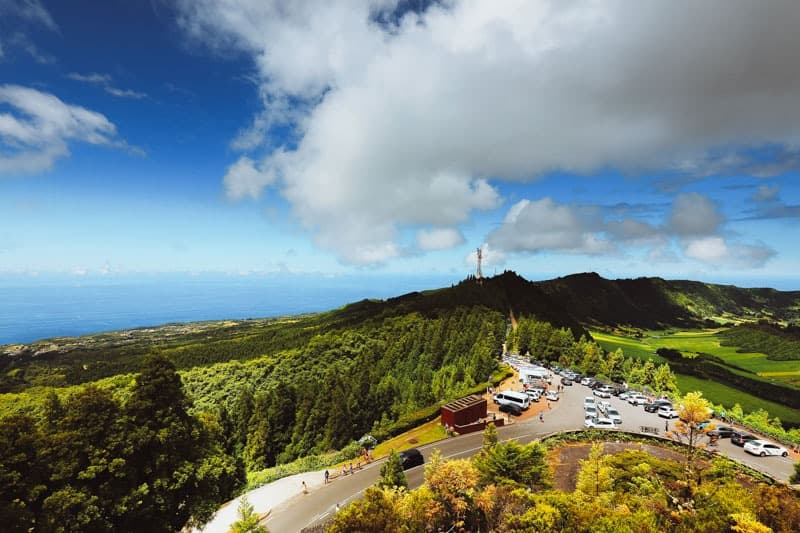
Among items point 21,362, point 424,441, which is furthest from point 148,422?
point 21,362

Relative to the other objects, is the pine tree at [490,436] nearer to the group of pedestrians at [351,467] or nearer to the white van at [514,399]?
the group of pedestrians at [351,467]

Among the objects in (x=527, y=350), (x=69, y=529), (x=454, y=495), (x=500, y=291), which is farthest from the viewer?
(x=500, y=291)

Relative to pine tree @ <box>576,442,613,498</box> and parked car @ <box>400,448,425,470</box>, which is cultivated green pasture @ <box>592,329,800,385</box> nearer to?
parked car @ <box>400,448,425,470</box>

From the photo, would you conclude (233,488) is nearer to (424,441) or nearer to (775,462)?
(424,441)

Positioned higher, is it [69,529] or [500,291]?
[500,291]

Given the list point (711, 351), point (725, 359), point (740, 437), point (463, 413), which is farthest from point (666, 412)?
point (711, 351)

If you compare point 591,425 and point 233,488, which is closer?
point 233,488

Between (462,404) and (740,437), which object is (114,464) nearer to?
(462,404)

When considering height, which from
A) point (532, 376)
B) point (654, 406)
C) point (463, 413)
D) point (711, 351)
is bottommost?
point (711, 351)
